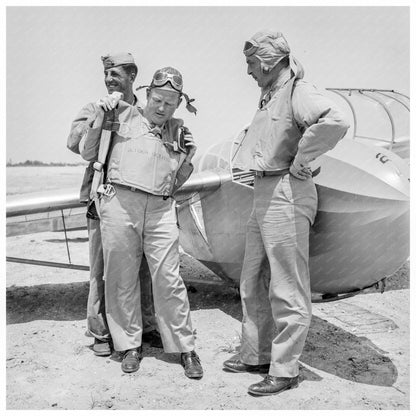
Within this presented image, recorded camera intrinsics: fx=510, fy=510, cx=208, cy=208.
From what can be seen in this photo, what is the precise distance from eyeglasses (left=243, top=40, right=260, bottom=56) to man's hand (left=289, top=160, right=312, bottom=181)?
108cm

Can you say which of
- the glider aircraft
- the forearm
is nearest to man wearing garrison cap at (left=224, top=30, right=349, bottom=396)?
the glider aircraft

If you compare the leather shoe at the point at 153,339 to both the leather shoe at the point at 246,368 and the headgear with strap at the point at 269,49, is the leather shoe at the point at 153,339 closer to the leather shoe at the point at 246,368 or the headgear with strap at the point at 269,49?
the leather shoe at the point at 246,368

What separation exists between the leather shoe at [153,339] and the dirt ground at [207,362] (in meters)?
0.08

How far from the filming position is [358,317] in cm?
674

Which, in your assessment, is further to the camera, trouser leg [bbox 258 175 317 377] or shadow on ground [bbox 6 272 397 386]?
shadow on ground [bbox 6 272 397 386]

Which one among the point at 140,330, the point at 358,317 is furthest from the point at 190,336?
the point at 358,317

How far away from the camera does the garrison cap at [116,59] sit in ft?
17.5

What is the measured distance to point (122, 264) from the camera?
15.9 feet

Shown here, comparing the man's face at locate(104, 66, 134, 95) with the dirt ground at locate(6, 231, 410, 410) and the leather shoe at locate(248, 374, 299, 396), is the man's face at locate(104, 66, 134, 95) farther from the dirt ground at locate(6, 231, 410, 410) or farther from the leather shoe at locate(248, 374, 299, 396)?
the leather shoe at locate(248, 374, 299, 396)

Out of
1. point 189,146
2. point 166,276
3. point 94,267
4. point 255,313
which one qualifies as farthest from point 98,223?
point 255,313

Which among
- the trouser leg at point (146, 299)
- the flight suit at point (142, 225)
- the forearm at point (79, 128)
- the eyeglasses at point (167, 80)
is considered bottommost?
the trouser leg at point (146, 299)

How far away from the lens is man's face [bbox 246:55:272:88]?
4.53 metres

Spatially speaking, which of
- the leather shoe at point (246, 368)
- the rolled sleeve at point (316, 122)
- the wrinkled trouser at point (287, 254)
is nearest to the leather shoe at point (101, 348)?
the leather shoe at point (246, 368)

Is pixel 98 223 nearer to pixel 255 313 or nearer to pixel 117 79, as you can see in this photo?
pixel 117 79
